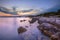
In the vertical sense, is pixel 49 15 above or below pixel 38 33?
above

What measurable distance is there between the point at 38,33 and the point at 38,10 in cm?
37

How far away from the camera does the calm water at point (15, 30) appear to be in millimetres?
1752

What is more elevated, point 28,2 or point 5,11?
point 28,2

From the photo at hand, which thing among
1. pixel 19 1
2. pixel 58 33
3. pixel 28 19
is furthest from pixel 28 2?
pixel 58 33

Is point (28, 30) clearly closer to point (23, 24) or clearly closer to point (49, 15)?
point (23, 24)

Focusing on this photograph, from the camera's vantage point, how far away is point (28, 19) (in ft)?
5.83

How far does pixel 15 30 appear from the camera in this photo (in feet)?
5.81

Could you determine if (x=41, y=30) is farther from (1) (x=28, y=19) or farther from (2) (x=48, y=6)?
(2) (x=48, y=6)

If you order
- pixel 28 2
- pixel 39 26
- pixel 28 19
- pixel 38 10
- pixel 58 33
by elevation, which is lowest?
pixel 58 33

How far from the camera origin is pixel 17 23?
1778 mm

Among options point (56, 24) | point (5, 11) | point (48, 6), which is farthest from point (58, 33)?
point (5, 11)

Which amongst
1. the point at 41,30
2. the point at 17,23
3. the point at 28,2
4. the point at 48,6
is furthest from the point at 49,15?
the point at 17,23

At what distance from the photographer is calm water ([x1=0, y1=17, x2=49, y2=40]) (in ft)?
5.75

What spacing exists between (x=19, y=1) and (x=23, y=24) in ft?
1.25
